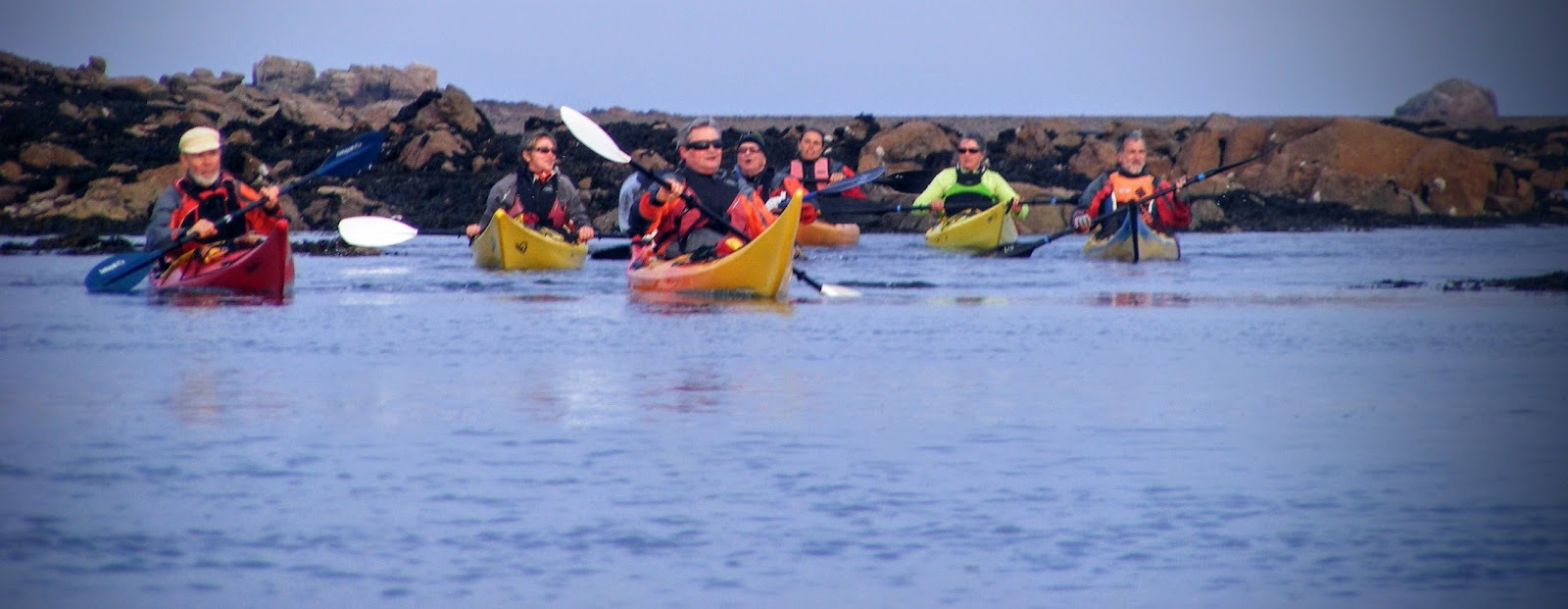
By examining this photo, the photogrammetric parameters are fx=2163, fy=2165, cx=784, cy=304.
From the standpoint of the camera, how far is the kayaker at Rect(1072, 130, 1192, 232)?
2289 cm

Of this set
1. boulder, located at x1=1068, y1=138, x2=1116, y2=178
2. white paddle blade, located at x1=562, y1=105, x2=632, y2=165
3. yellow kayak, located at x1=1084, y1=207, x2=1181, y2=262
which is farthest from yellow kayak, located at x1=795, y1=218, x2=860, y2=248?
boulder, located at x1=1068, y1=138, x2=1116, y2=178

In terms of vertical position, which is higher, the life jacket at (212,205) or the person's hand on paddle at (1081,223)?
the life jacket at (212,205)

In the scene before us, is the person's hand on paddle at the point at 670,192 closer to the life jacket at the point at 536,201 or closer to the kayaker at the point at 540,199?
the kayaker at the point at 540,199

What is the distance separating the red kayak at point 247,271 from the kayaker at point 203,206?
0.43 feet

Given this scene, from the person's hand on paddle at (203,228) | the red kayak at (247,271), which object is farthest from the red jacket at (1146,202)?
the person's hand on paddle at (203,228)

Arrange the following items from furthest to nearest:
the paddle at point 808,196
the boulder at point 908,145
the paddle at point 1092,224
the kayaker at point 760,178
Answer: the boulder at point 908,145
the paddle at point 1092,224
the paddle at point 808,196
the kayaker at point 760,178

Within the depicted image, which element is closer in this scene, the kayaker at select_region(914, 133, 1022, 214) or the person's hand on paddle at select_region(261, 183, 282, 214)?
the person's hand on paddle at select_region(261, 183, 282, 214)

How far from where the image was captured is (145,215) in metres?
31.2

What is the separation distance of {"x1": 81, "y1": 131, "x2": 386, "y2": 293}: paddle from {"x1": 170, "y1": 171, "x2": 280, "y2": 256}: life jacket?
0.11 m

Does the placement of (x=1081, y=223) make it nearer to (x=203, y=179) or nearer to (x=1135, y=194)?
(x=1135, y=194)

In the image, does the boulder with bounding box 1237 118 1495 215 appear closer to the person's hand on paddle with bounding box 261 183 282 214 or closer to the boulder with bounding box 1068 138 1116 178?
the boulder with bounding box 1068 138 1116 178

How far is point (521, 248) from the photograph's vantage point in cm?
2005

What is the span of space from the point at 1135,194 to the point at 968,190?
15.7 feet

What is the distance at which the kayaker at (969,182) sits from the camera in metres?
27.1
